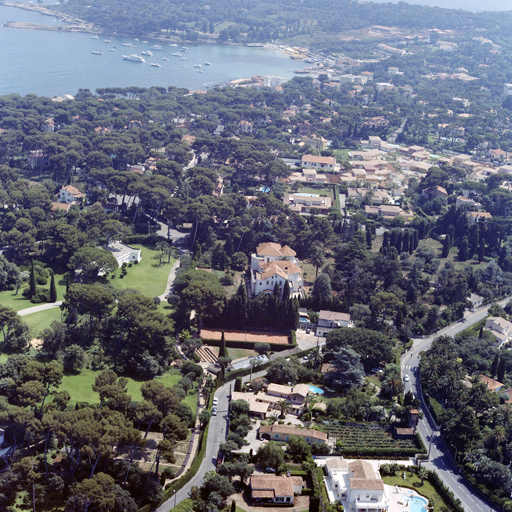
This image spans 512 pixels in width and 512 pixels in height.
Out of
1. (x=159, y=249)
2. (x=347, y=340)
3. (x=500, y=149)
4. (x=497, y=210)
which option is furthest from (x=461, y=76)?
(x=347, y=340)

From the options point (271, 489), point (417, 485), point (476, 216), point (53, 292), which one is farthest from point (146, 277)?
point (476, 216)

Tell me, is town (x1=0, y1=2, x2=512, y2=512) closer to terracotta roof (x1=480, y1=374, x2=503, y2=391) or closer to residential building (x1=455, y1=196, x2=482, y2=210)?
terracotta roof (x1=480, y1=374, x2=503, y2=391)

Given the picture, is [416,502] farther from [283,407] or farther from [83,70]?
[83,70]

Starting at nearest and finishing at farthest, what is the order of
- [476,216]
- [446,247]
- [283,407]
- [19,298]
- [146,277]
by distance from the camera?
[283,407], [19,298], [146,277], [446,247], [476,216]

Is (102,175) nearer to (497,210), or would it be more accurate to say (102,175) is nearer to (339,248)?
(339,248)

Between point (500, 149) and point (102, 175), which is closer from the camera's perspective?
point (102, 175)

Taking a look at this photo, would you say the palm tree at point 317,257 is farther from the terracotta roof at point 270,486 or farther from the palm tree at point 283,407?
the terracotta roof at point 270,486
